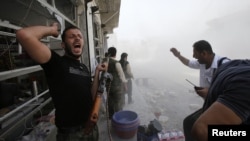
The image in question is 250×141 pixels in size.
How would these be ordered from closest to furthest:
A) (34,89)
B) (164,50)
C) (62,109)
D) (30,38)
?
(30,38), (62,109), (34,89), (164,50)

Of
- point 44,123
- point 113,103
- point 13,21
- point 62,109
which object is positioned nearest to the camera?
point 62,109

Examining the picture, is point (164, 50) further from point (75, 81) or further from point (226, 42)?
point (75, 81)

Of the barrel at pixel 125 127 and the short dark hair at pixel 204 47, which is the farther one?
the barrel at pixel 125 127

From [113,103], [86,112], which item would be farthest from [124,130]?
[86,112]

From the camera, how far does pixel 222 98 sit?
3.04 feet

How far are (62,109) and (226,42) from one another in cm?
5120

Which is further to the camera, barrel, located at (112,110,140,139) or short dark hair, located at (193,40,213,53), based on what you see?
barrel, located at (112,110,140,139)

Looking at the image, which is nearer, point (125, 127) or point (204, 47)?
point (204, 47)

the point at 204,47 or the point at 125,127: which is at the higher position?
the point at 204,47

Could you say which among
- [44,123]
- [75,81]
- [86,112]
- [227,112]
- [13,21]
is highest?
[13,21]

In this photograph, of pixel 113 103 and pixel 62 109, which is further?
pixel 113 103

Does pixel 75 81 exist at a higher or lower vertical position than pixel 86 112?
higher

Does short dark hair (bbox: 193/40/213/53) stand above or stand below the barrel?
above

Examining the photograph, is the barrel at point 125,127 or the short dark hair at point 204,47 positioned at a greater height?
the short dark hair at point 204,47
